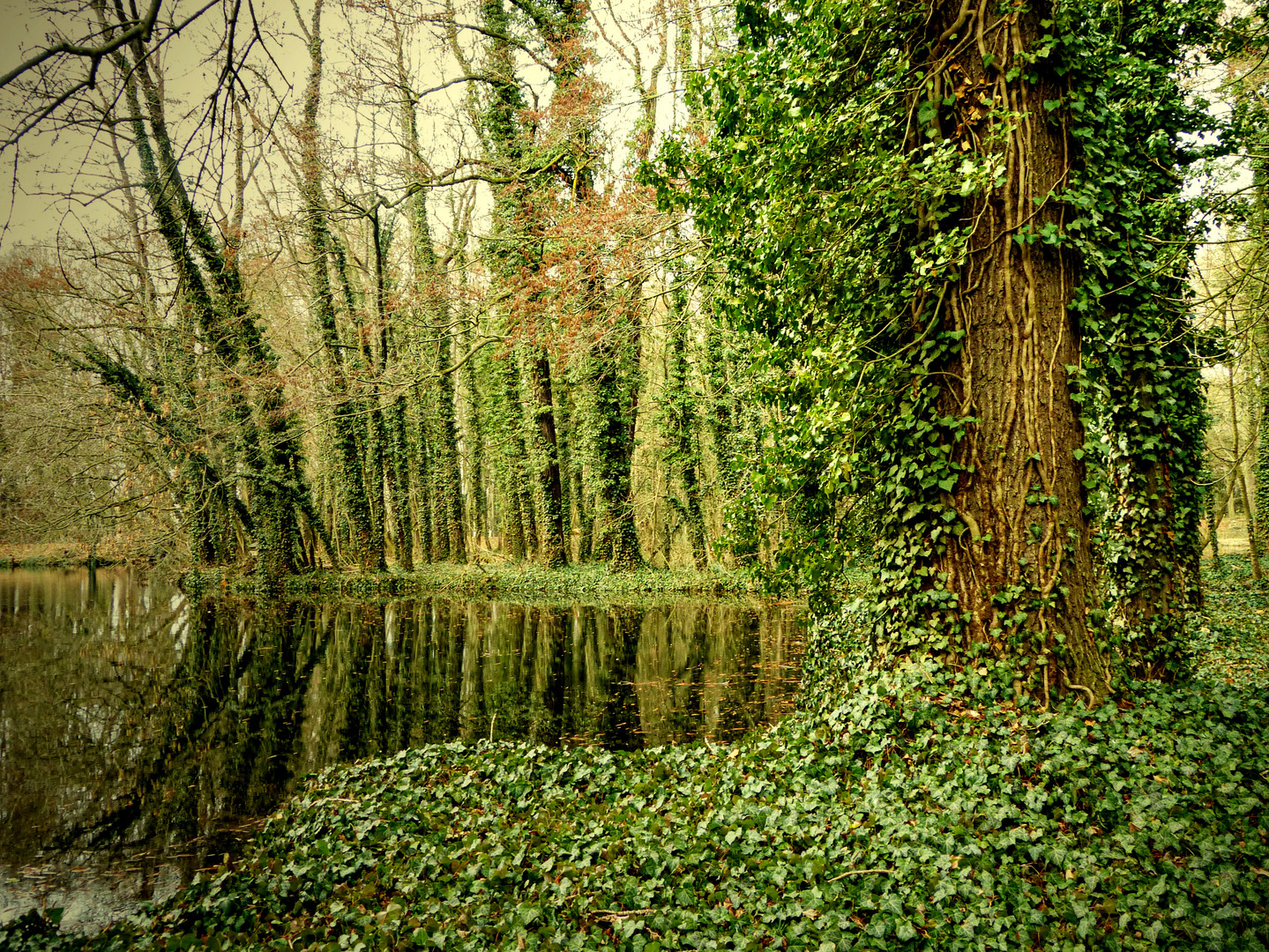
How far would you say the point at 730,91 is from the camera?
713cm

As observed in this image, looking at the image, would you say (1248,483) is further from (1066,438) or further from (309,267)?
(309,267)

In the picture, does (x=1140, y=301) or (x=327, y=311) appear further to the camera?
(x=327, y=311)

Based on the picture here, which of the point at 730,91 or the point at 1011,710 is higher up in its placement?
the point at 730,91

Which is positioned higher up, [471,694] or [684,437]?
[684,437]

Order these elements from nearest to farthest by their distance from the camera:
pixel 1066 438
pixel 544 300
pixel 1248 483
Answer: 1. pixel 1066 438
2. pixel 544 300
3. pixel 1248 483

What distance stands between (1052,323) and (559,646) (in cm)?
1096

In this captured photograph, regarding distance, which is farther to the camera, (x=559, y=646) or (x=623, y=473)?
(x=623, y=473)

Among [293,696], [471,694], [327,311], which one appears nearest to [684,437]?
[327,311]

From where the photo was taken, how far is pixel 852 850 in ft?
13.3

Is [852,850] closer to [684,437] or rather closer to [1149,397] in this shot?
[1149,397]

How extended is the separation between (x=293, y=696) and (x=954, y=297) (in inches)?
439

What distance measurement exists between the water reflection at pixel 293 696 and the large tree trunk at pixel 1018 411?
420cm

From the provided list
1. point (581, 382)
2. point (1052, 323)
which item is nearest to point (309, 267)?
point (581, 382)

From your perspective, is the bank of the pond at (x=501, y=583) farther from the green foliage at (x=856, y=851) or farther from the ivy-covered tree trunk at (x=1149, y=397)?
the green foliage at (x=856, y=851)
